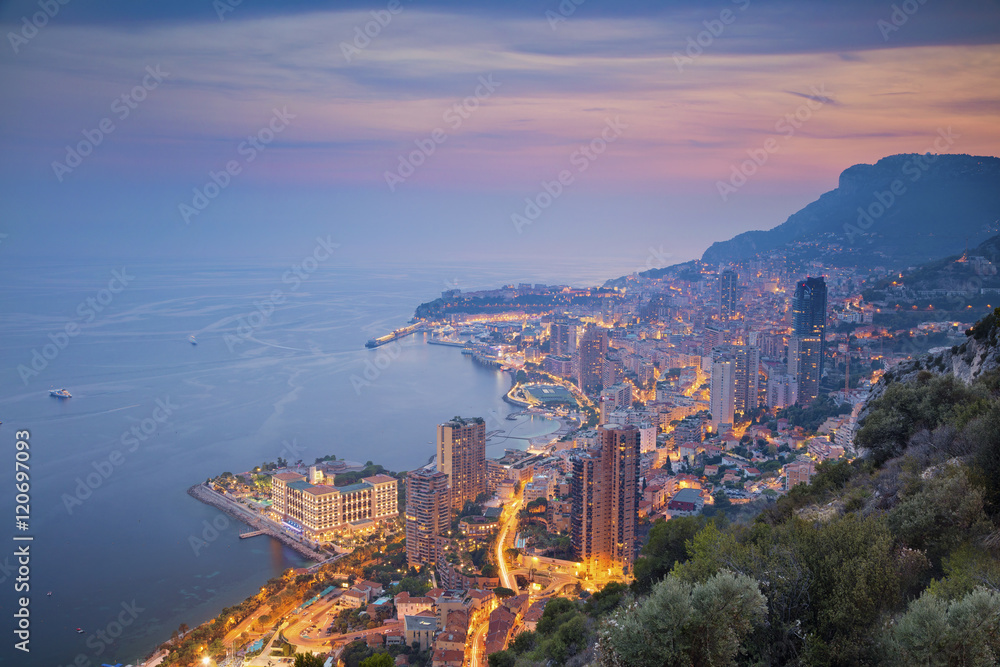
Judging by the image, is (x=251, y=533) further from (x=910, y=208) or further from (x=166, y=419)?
(x=910, y=208)

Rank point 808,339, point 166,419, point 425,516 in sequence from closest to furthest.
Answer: point 425,516
point 166,419
point 808,339

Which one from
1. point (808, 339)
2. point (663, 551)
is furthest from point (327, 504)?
point (808, 339)

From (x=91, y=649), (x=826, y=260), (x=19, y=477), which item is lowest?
(x=91, y=649)

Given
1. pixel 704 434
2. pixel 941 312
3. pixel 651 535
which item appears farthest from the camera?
pixel 941 312

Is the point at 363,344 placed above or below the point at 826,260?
below

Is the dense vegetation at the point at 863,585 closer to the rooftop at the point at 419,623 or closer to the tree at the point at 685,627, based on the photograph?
the tree at the point at 685,627

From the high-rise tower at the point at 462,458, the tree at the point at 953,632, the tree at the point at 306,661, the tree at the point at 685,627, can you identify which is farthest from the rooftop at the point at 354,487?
the tree at the point at 953,632

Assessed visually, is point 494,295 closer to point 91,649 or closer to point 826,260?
point 826,260

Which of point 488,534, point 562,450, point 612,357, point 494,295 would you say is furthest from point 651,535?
point 494,295

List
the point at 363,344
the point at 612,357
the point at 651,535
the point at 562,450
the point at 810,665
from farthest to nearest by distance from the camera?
the point at 363,344 → the point at 612,357 → the point at 562,450 → the point at 651,535 → the point at 810,665
